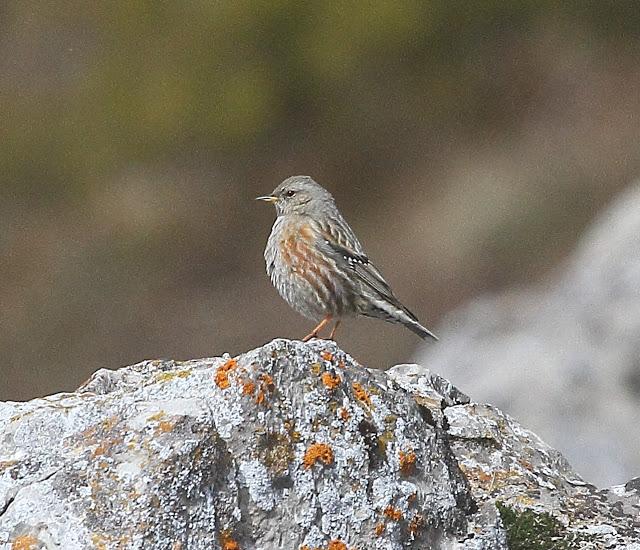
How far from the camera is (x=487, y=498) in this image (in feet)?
16.9

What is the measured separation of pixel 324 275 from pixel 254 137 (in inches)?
735

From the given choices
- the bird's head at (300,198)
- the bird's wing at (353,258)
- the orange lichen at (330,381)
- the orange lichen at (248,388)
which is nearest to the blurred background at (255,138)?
the bird's head at (300,198)

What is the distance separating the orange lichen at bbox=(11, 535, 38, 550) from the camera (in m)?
4.20

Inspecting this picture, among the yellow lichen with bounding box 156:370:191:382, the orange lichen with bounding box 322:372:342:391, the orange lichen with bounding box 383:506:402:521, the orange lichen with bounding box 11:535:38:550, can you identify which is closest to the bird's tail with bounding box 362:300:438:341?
the yellow lichen with bounding box 156:370:191:382

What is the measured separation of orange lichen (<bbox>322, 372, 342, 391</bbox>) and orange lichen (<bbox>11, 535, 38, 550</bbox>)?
1182 mm

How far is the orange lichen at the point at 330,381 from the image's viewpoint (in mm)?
4754

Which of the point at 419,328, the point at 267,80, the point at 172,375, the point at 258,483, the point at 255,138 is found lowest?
the point at 258,483

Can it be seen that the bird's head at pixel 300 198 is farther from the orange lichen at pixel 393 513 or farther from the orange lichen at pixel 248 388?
the orange lichen at pixel 393 513

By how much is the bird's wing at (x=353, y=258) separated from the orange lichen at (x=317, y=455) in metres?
3.98

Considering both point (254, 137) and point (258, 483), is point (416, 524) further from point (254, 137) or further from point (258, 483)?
point (254, 137)

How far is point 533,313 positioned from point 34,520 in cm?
814

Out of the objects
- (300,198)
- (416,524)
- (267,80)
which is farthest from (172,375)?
(267,80)

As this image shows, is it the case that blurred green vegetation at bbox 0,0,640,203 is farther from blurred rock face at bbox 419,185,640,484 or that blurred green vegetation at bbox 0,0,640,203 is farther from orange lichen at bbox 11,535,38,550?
orange lichen at bbox 11,535,38,550

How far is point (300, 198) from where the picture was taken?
→ 9000 mm
